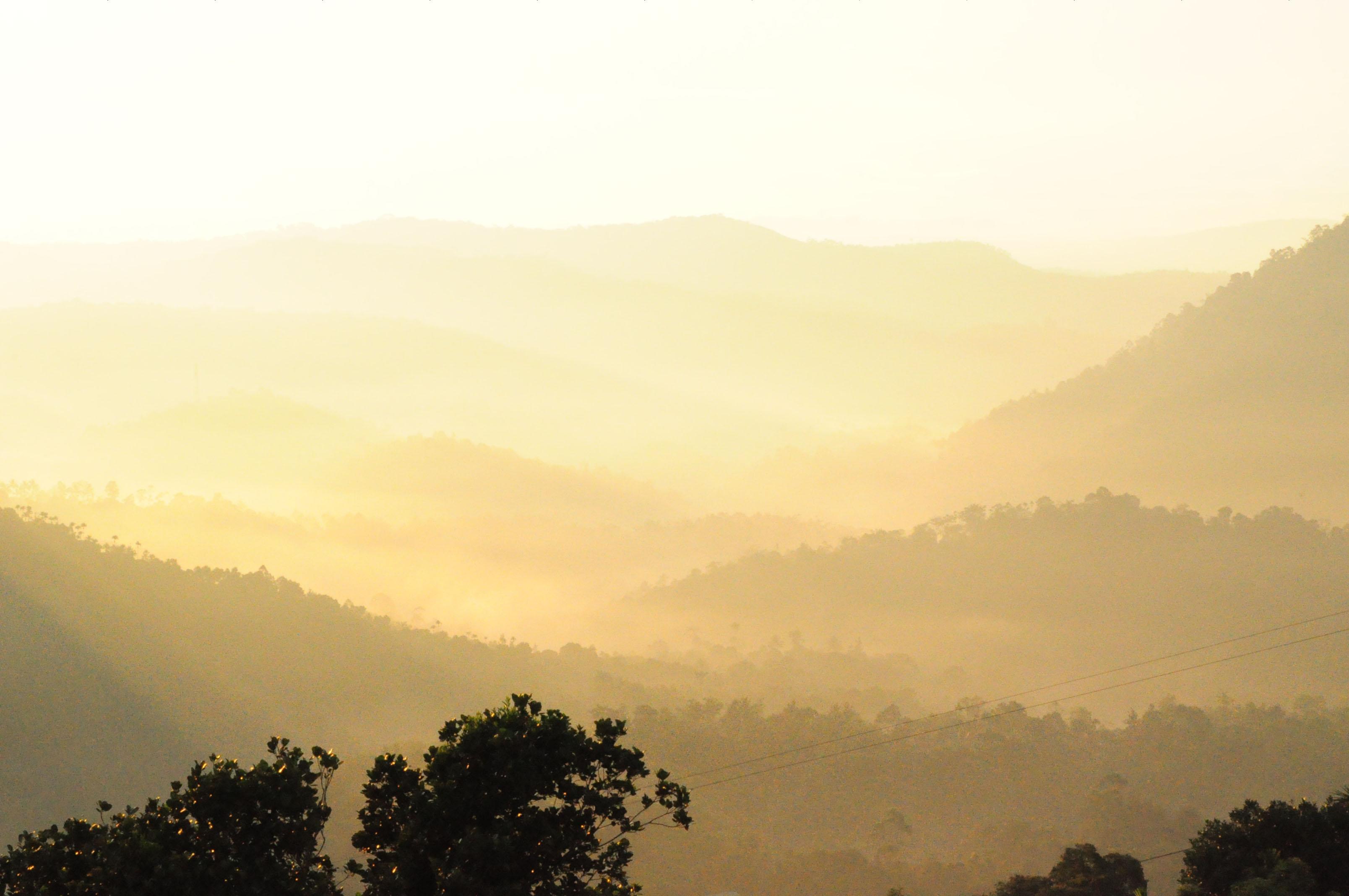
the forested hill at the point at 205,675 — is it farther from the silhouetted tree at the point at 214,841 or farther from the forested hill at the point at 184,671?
the silhouetted tree at the point at 214,841

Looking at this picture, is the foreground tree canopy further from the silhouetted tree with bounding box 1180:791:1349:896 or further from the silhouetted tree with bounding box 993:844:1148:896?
the silhouetted tree with bounding box 993:844:1148:896

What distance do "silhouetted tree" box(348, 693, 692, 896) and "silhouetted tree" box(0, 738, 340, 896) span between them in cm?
158

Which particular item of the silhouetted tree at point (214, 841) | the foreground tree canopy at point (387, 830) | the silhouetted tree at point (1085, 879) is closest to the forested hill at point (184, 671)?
the silhouetted tree at point (1085, 879)

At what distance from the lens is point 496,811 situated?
28016 mm

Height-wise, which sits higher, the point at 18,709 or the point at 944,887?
the point at 18,709

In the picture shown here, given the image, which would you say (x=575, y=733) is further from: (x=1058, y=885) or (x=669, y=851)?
(x=669, y=851)

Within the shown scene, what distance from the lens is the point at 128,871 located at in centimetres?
2588

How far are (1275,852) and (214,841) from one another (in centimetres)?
3788

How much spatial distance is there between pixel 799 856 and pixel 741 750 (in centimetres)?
1945

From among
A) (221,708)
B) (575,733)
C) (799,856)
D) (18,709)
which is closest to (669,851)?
(799,856)

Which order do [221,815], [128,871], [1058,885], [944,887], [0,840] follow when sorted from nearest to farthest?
[128,871] < [221,815] < [1058,885] < [944,887] < [0,840]

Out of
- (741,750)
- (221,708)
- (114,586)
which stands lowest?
(741,750)

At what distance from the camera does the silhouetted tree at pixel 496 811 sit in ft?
88.6

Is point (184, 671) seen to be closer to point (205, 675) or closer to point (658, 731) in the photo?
point (205, 675)
